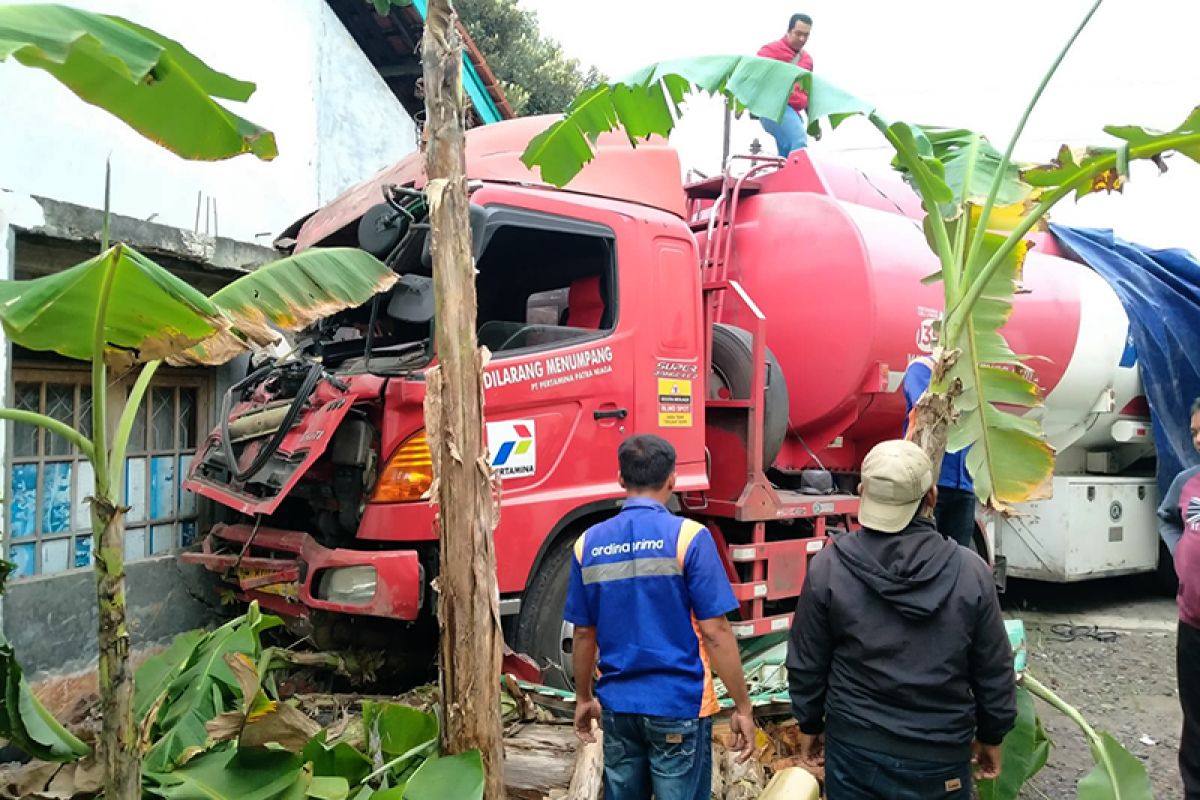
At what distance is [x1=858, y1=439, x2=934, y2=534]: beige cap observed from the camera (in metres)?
2.35

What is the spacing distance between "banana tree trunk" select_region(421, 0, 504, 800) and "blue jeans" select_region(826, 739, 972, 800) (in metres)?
1.03

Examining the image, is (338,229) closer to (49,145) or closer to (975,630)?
(49,145)

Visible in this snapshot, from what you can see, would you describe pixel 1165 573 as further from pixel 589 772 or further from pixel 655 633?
pixel 655 633

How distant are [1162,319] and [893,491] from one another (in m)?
6.46

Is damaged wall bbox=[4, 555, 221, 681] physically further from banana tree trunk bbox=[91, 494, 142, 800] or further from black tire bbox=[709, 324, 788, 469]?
black tire bbox=[709, 324, 788, 469]

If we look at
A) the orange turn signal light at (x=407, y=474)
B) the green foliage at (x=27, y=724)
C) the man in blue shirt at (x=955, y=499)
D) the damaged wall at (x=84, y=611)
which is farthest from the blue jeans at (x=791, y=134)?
the green foliage at (x=27, y=724)

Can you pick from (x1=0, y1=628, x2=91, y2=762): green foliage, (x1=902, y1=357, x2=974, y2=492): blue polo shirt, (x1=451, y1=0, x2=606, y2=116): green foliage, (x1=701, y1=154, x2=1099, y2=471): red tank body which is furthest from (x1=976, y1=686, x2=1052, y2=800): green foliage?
(x1=451, y1=0, x2=606, y2=116): green foliage

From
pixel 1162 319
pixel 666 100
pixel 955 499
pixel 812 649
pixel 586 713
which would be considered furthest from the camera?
pixel 1162 319

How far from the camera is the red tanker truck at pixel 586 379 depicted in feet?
12.5

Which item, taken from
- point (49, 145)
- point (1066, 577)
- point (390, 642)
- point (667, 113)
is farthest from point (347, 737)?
point (1066, 577)

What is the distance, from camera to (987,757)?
8.20 ft

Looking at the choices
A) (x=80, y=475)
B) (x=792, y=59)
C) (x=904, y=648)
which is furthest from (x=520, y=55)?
(x=904, y=648)

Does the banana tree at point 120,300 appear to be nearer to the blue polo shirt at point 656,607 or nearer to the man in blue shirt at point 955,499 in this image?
the blue polo shirt at point 656,607

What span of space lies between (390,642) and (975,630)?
280cm
